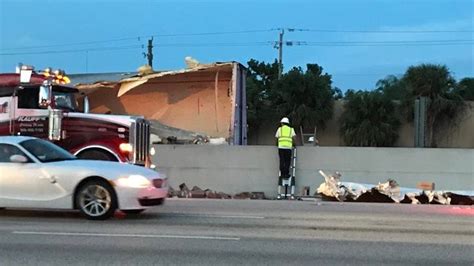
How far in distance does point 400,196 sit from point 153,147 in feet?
20.8

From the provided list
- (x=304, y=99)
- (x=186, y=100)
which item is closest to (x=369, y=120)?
(x=304, y=99)

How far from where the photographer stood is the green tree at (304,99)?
38.8 m

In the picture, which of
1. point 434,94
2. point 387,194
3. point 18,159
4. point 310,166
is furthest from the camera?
point 434,94

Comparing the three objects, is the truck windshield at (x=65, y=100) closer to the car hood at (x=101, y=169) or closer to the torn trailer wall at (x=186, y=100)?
the torn trailer wall at (x=186, y=100)

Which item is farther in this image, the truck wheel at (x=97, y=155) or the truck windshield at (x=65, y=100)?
the truck windshield at (x=65, y=100)

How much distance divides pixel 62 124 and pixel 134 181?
16.0 feet

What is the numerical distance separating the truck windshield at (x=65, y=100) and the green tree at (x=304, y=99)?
2399 centimetres

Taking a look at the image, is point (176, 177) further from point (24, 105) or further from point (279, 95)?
point (279, 95)

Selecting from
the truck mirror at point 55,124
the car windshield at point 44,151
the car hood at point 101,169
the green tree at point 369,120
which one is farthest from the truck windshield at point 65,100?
the green tree at point 369,120

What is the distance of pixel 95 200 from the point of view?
34.3 ft

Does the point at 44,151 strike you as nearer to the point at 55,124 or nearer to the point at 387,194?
the point at 55,124

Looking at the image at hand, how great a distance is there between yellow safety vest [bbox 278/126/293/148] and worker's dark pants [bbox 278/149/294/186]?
0.13 meters

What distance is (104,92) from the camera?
833 inches

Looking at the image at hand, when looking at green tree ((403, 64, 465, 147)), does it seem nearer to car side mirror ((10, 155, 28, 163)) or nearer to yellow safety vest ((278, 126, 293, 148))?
yellow safety vest ((278, 126, 293, 148))
